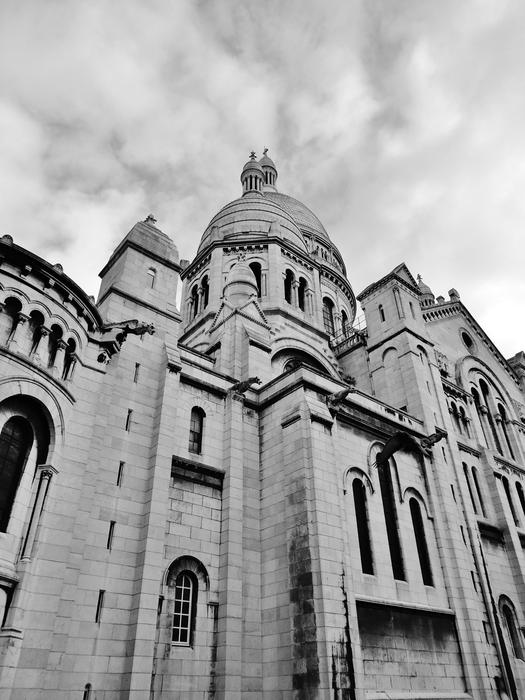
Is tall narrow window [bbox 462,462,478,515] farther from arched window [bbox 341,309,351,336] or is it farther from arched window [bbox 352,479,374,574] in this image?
arched window [bbox 341,309,351,336]

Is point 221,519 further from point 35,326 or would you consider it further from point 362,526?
point 35,326

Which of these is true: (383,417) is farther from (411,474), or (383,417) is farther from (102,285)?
(102,285)

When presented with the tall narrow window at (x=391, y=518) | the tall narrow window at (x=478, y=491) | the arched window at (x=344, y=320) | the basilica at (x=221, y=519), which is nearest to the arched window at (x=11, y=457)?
the basilica at (x=221, y=519)

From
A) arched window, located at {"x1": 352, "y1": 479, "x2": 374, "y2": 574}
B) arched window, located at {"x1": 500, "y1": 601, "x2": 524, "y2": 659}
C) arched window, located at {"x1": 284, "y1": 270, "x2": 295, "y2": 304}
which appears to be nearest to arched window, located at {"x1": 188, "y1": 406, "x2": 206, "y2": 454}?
Answer: arched window, located at {"x1": 352, "y1": 479, "x2": 374, "y2": 574}

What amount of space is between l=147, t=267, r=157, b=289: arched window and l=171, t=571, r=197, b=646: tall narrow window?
1134 cm

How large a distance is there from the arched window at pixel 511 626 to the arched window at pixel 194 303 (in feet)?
77.9

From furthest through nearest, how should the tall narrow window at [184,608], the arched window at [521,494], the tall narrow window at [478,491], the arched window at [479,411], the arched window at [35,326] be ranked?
the arched window at [479,411] → the arched window at [521,494] → the tall narrow window at [478,491] → the tall narrow window at [184,608] → the arched window at [35,326]

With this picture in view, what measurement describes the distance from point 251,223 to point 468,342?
17544 millimetres

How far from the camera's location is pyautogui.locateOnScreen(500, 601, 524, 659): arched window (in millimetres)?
22969

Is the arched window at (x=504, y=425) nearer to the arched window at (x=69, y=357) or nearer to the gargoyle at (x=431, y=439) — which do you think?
the gargoyle at (x=431, y=439)

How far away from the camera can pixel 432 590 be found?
824 inches

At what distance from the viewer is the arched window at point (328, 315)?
1571 inches

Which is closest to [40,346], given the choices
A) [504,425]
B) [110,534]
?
[110,534]

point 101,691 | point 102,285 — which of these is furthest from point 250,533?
point 102,285
